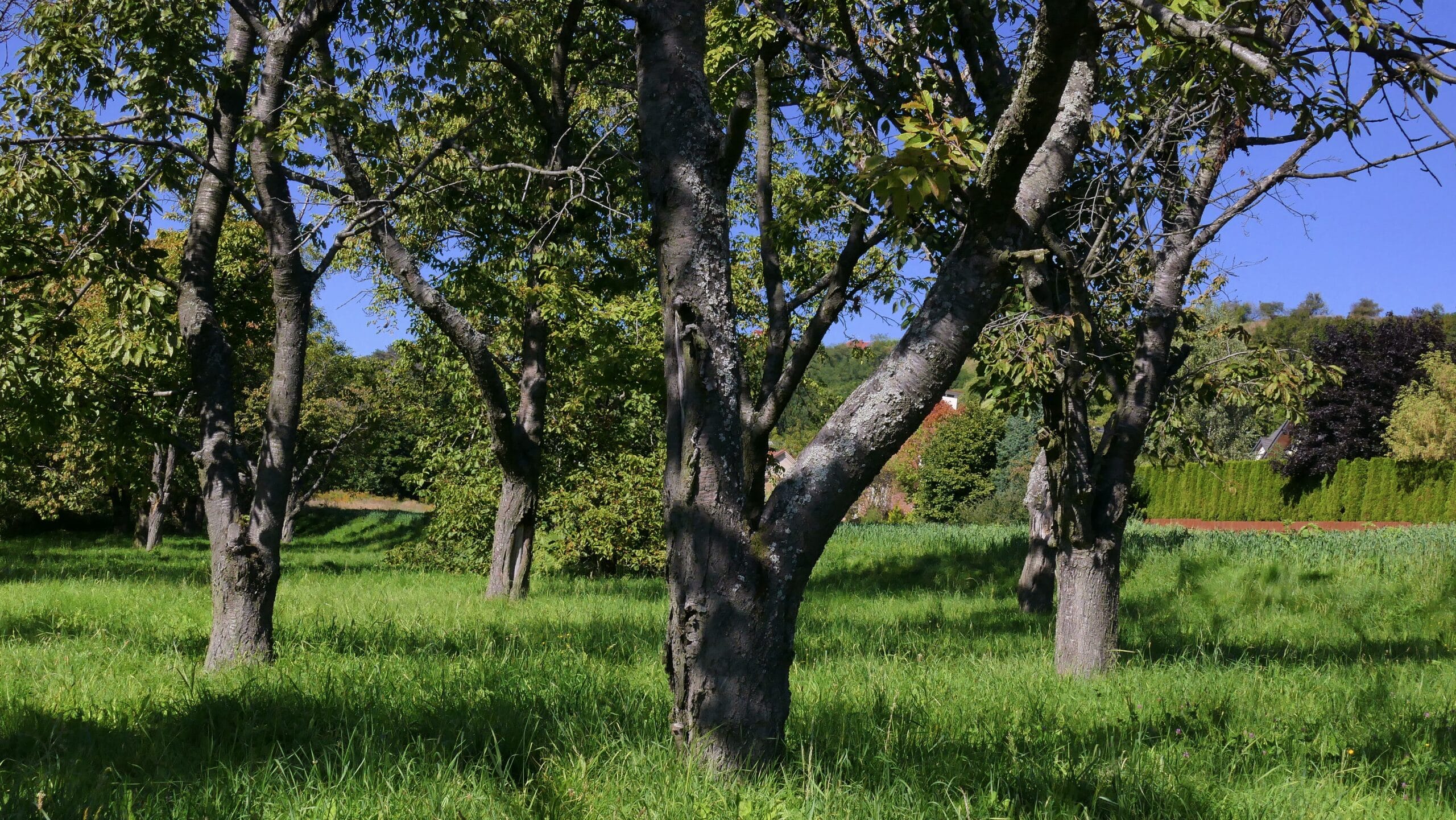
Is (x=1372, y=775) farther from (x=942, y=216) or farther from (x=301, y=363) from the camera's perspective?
(x=301, y=363)

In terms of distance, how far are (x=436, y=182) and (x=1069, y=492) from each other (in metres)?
7.23

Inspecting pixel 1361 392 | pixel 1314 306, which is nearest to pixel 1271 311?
pixel 1314 306

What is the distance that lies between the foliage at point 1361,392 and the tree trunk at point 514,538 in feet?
122

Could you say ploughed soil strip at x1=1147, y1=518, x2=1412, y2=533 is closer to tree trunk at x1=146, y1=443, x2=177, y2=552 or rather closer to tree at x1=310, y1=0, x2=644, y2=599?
tree at x1=310, y1=0, x2=644, y2=599

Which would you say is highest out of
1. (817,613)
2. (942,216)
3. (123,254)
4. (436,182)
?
(436,182)

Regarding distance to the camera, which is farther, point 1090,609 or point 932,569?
point 932,569

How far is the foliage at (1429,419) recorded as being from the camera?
3516 cm

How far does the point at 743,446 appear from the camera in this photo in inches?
129

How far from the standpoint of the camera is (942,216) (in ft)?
24.4

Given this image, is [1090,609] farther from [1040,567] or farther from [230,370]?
[230,370]

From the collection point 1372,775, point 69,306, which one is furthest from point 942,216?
point 69,306

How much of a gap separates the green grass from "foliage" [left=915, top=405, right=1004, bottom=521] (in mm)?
31547

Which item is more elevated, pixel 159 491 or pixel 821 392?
pixel 821 392

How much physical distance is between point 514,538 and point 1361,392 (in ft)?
141
